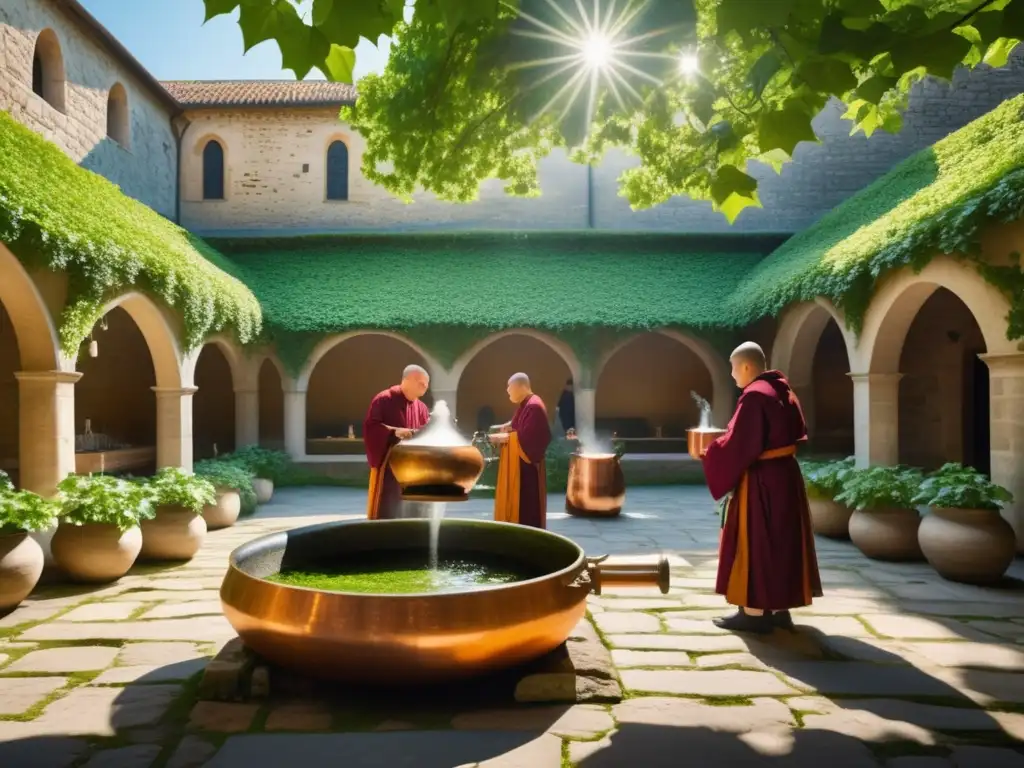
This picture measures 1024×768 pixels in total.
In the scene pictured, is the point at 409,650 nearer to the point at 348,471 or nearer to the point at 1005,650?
the point at 1005,650

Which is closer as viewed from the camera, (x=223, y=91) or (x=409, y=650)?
(x=409, y=650)

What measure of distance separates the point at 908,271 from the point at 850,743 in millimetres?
6424

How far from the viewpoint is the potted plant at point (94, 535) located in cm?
582

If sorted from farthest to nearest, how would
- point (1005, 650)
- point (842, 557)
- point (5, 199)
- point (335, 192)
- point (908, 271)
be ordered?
point (335, 192), point (908, 271), point (842, 557), point (5, 199), point (1005, 650)

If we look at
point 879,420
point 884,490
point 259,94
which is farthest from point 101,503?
point 259,94

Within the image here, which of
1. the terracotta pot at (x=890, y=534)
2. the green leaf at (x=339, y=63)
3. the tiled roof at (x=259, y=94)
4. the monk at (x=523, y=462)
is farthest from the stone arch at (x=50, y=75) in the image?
the terracotta pot at (x=890, y=534)

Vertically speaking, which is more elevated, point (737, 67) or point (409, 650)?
point (737, 67)

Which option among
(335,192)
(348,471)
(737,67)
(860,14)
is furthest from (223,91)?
(860,14)

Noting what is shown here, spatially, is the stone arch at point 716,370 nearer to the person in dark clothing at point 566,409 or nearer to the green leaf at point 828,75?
the person in dark clothing at point 566,409

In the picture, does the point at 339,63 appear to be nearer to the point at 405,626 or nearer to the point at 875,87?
the point at 875,87

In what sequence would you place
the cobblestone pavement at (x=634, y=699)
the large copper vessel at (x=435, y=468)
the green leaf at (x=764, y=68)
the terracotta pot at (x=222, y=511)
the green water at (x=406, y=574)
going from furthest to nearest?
1. the terracotta pot at (x=222, y=511)
2. the green water at (x=406, y=574)
3. the large copper vessel at (x=435, y=468)
4. the cobblestone pavement at (x=634, y=699)
5. the green leaf at (x=764, y=68)

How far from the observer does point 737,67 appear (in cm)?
511

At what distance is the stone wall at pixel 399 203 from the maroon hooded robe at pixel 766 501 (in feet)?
44.1

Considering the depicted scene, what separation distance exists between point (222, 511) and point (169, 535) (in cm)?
211
